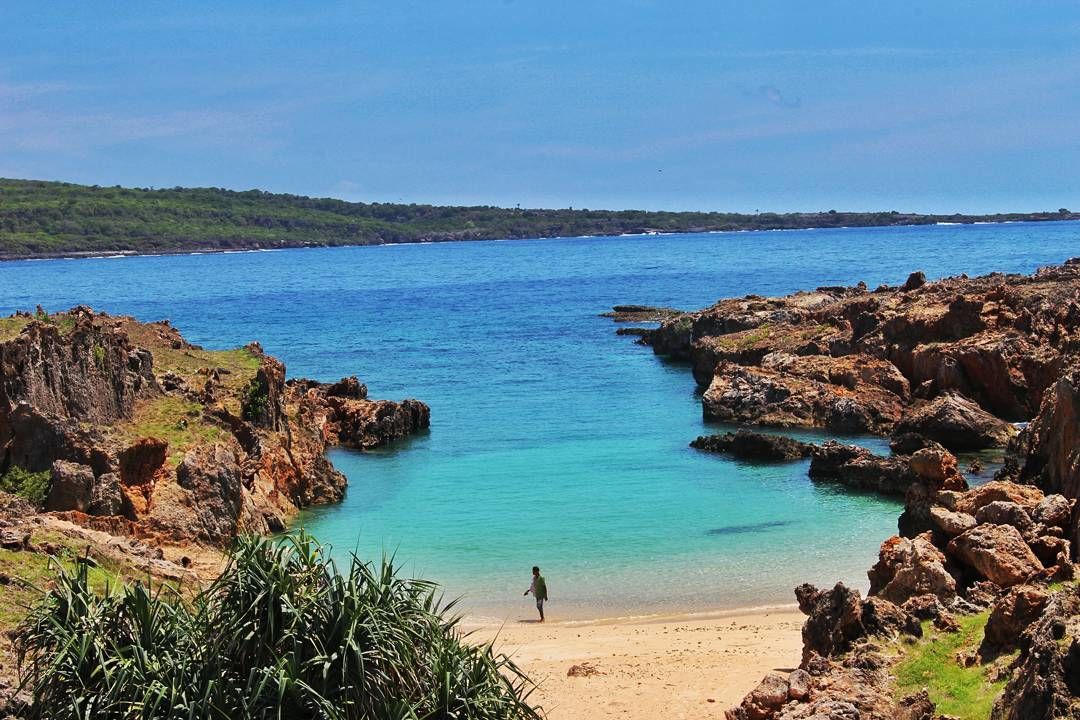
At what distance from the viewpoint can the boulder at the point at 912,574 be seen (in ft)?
59.4

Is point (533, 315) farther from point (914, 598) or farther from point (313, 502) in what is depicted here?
point (914, 598)

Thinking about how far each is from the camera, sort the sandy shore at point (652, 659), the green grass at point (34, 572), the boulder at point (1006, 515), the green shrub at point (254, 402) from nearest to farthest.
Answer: the green grass at point (34, 572) < the sandy shore at point (652, 659) < the boulder at point (1006, 515) < the green shrub at point (254, 402)

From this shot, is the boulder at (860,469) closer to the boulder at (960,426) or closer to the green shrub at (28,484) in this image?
the boulder at (960,426)

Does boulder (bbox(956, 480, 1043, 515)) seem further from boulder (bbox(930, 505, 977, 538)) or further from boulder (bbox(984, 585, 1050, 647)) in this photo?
boulder (bbox(984, 585, 1050, 647))

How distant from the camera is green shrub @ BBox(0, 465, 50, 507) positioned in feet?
78.4

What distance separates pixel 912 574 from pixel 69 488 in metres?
15.6

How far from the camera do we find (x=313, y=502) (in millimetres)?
34156

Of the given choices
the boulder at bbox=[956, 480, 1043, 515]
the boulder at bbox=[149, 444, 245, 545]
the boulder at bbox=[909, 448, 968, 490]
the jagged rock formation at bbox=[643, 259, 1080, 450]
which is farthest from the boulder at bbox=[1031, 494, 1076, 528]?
the boulder at bbox=[149, 444, 245, 545]

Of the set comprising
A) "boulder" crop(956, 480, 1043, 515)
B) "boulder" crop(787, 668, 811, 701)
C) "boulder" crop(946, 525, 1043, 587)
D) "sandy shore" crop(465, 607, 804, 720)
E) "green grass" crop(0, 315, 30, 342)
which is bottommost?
"sandy shore" crop(465, 607, 804, 720)

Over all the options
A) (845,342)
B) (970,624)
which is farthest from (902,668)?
(845,342)

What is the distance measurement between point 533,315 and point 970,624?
85718 mm

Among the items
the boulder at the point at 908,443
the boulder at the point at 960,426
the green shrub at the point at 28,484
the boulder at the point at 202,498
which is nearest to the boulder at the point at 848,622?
the boulder at the point at 202,498

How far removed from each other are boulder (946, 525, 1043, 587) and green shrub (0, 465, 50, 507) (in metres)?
16.5

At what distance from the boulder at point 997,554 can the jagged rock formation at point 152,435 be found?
49.4 feet
